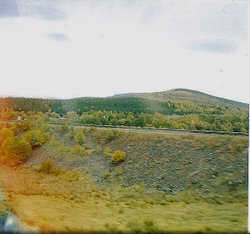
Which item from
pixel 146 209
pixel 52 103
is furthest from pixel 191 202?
pixel 52 103

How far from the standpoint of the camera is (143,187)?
12.8 m

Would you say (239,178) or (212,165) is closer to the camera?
(239,178)

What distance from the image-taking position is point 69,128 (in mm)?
19094

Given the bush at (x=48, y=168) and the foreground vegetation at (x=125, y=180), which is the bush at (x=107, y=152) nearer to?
the foreground vegetation at (x=125, y=180)

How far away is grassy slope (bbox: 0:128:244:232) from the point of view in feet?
29.3

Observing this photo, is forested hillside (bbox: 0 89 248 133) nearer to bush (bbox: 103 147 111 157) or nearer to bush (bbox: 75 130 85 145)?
bush (bbox: 75 130 85 145)

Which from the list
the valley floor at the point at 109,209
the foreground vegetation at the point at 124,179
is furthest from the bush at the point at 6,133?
the valley floor at the point at 109,209

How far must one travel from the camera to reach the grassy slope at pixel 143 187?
29.3 feet

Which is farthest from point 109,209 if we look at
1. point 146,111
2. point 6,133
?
point 146,111

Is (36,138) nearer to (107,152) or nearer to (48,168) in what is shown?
(48,168)

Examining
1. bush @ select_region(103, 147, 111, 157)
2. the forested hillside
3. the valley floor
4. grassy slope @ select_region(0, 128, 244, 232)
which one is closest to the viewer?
the valley floor

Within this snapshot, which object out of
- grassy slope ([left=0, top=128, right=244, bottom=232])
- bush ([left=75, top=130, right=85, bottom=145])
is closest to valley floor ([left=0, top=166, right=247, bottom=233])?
grassy slope ([left=0, top=128, right=244, bottom=232])

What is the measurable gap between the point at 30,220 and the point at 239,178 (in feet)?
18.3

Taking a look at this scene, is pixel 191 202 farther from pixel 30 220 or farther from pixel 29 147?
pixel 29 147
